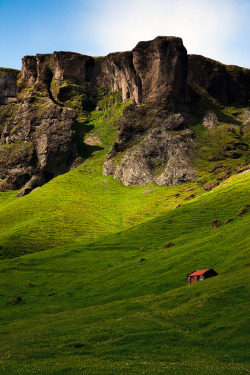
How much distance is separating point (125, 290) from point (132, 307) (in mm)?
15232

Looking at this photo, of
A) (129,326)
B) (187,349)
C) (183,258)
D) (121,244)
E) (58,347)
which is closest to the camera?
(187,349)

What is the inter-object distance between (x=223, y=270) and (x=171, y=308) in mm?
17841

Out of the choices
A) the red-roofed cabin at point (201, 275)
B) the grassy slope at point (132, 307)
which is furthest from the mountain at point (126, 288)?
the red-roofed cabin at point (201, 275)

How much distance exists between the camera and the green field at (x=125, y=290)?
36906 mm

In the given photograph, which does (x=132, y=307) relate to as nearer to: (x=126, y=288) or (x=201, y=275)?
(x=201, y=275)

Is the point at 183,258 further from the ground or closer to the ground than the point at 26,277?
further from the ground

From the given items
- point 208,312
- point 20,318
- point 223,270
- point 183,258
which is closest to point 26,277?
point 20,318

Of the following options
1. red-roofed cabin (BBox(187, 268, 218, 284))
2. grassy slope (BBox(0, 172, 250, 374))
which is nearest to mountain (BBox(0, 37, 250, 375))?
grassy slope (BBox(0, 172, 250, 374))

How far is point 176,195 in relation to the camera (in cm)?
18562

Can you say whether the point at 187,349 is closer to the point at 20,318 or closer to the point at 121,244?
the point at 20,318

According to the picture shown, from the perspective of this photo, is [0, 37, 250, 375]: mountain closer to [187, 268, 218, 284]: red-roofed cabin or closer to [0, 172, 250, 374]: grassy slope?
[0, 172, 250, 374]: grassy slope

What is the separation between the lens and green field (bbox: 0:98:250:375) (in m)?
36.9

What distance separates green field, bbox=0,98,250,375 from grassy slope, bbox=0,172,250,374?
173mm

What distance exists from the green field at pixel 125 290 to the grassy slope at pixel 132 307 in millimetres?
173
